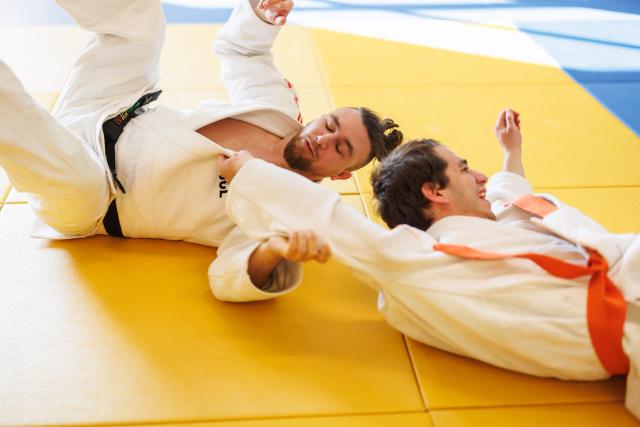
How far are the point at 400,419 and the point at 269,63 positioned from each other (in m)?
1.88

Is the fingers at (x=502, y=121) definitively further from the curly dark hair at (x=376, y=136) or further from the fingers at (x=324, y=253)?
the fingers at (x=324, y=253)

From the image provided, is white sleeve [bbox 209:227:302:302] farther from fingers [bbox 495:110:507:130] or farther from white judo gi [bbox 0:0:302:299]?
fingers [bbox 495:110:507:130]

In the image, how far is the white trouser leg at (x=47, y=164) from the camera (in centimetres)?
213

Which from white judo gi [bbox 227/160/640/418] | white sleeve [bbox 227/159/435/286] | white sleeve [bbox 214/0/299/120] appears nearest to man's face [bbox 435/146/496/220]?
white judo gi [bbox 227/160/640/418]

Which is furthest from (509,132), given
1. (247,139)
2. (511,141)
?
(247,139)

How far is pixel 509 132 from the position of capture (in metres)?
2.79

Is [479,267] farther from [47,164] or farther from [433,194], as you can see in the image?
[47,164]

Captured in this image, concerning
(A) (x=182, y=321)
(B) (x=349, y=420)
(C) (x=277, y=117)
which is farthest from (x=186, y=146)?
(B) (x=349, y=420)

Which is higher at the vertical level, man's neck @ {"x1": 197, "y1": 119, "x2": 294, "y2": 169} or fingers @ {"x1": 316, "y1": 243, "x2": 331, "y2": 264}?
fingers @ {"x1": 316, "y1": 243, "x2": 331, "y2": 264}

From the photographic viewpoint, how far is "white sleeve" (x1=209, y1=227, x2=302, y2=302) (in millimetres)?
2127

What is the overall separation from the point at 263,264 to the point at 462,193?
0.73 m

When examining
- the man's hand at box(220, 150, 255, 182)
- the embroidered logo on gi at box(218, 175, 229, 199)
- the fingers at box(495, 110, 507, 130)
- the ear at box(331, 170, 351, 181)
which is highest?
the man's hand at box(220, 150, 255, 182)

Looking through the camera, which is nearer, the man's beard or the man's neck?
the man's beard

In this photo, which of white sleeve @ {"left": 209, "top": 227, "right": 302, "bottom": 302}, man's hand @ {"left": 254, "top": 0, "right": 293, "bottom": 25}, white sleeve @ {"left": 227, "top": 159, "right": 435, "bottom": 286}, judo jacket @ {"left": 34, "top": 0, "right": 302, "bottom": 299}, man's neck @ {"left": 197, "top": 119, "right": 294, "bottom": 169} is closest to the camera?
white sleeve @ {"left": 227, "top": 159, "right": 435, "bottom": 286}
